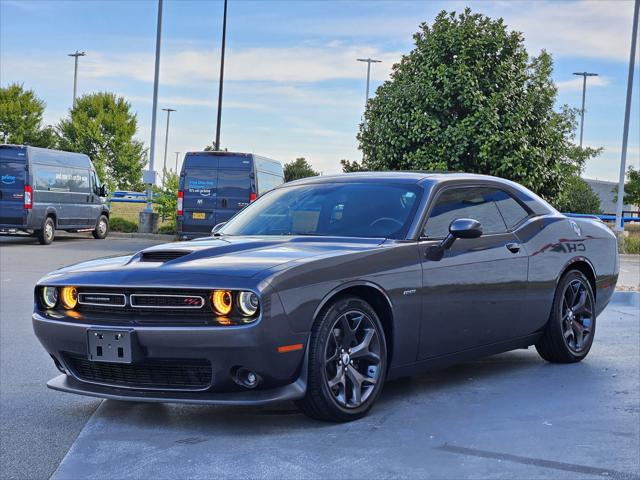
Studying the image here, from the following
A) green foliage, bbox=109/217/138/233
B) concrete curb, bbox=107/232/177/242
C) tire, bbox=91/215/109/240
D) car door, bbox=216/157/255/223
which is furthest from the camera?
green foliage, bbox=109/217/138/233

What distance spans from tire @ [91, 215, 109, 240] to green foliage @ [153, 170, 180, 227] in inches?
74.0

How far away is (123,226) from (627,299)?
20500 mm

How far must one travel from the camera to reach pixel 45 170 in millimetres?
23766

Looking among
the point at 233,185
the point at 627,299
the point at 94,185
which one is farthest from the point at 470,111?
the point at 627,299

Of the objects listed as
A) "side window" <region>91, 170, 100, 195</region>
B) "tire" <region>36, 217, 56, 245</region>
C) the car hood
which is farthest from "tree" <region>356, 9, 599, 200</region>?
the car hood

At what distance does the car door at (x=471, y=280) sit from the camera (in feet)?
19.2

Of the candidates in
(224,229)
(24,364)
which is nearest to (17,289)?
(24,364)

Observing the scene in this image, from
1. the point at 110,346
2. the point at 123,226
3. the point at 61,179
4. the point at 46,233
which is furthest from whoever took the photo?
the point at 123,226

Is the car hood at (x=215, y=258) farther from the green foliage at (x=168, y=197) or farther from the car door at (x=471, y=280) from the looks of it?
the green foliage at (x=168, y=197)

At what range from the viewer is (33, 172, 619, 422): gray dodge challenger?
16.0 feet

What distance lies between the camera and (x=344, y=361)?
523 cm

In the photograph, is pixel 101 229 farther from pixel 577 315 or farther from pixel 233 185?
pixel 577 315

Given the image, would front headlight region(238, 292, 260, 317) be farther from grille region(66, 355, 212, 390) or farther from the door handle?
the door handle

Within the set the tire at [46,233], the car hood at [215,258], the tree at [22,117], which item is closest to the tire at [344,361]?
the car hood at [215,258]
